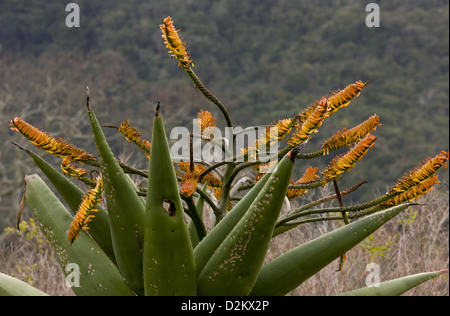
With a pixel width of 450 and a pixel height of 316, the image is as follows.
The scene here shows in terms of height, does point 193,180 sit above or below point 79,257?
above

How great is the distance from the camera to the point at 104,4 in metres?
29.1

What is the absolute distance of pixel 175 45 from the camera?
5.06ft

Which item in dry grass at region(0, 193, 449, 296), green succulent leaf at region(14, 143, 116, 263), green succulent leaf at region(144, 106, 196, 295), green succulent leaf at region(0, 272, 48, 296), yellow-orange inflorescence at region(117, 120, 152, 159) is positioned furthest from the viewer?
dry grass at region(0, 193, 449, 296)

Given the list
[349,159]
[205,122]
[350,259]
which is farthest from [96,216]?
[350,259]

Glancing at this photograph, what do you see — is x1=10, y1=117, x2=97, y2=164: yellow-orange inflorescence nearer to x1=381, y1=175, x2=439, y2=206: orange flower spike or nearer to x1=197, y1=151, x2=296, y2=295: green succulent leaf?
x1=197, y1=151, x2=296, y2=295: green succulent leaf

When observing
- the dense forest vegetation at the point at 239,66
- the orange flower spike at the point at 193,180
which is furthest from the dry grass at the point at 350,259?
the dense forest vegetation at the point at 239,66

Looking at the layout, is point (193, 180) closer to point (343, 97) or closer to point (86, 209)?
point (86, 209)

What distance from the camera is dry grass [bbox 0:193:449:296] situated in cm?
682

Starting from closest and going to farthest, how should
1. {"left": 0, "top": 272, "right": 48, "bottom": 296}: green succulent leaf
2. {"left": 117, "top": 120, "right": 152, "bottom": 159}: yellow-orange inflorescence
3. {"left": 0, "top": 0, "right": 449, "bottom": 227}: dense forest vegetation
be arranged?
{"left": 0, "top": 272, "right": 48, "bottom": 296}: green succulent leaf, {"left": 117, "top": 120, "right": 152, "bottom": 159}: yellow-orange inflorescence, {"left": 0, "top": 0, "right": 449, "bottom": 227}: dense forest vegetation

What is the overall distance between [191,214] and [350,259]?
252 inches

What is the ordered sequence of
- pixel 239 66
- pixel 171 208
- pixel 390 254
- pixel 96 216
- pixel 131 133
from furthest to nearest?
pixel 239 66 → pixel 390 254 → pixel 131 133 → pixel 96 216 → pixel 171 208

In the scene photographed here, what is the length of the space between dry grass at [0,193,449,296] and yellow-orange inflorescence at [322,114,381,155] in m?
4.90

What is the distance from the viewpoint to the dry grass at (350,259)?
6.82 metres

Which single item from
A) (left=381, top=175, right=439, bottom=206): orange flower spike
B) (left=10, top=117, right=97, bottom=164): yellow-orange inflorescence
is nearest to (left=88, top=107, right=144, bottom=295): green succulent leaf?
(left=10, top=117, right=97, bottom=164): yellow-orange inflorescence
